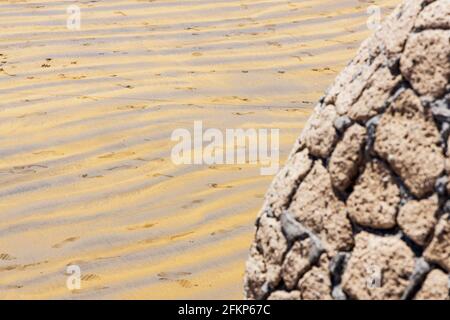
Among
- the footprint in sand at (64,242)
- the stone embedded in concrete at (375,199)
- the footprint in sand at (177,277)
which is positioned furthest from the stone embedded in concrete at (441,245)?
the footprint in sand at (64,242)

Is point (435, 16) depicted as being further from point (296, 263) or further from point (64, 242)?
point (64, 242)

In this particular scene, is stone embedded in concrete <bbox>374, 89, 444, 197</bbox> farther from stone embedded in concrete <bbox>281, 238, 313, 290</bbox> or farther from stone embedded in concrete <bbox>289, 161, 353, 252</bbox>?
stone embedded in concrete <bbox>281, 238, 313, 290</bbox>

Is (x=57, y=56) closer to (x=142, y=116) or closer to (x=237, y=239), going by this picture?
(x=142, y=116)

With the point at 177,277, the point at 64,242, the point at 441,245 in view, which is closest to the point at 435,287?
the point at 441,245

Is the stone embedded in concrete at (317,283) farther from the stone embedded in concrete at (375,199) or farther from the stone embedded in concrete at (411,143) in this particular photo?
the stone embedded in concrete at (411,143)

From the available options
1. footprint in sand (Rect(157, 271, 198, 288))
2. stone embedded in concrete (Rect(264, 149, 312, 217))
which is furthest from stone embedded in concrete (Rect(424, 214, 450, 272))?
footprint in sand (Rect(157, 271, 198, 288))

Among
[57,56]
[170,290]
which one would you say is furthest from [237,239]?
[57,56]
